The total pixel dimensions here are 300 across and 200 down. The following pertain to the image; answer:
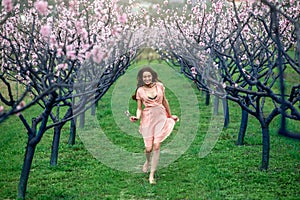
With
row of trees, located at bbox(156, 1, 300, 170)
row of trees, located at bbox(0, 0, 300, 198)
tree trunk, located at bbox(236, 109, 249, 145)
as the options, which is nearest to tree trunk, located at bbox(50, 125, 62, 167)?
row of trees, located at bbox(0, 0, 300, 198)

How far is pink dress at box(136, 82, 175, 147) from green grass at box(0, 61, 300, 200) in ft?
2.76

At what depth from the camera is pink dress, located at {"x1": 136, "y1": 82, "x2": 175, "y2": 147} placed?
8562 millimetres

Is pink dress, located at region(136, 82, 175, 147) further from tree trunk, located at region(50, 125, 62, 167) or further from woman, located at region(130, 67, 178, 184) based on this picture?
tree trunk, located at region(50, 125, 62, 167)

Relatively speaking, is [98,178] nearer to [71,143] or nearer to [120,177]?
[120,177]

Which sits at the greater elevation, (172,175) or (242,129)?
(242,129)

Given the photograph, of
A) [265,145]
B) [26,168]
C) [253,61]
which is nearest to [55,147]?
[26,168]

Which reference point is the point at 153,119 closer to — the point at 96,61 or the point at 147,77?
the point at 147,77

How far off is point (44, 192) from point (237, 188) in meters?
3.25

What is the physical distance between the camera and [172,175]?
29.9 feet

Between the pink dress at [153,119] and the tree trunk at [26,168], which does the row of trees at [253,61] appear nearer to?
the pink dress at [153,119]

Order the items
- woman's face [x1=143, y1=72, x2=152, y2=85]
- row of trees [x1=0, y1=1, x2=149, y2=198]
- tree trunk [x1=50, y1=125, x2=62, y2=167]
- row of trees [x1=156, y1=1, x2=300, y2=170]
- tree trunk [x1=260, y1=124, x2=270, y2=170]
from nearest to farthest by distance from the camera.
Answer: row of trees [x1=0, y1=1, x2=149, y2=198] < row of trees [x1=156, y1=1, x2=300, y2=170] < woman's face [x1=143, y1=72, x2=152, y2=85] < tree trunk [x1=260, y1=124, x2=270, y2=170] < tree trunk [x1=50, y1=125, x2=62, y2=167]

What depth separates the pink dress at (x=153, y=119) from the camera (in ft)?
28.1

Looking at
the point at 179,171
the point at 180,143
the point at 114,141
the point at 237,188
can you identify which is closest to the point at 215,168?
the point at 179,171

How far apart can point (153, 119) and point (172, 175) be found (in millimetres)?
1262
